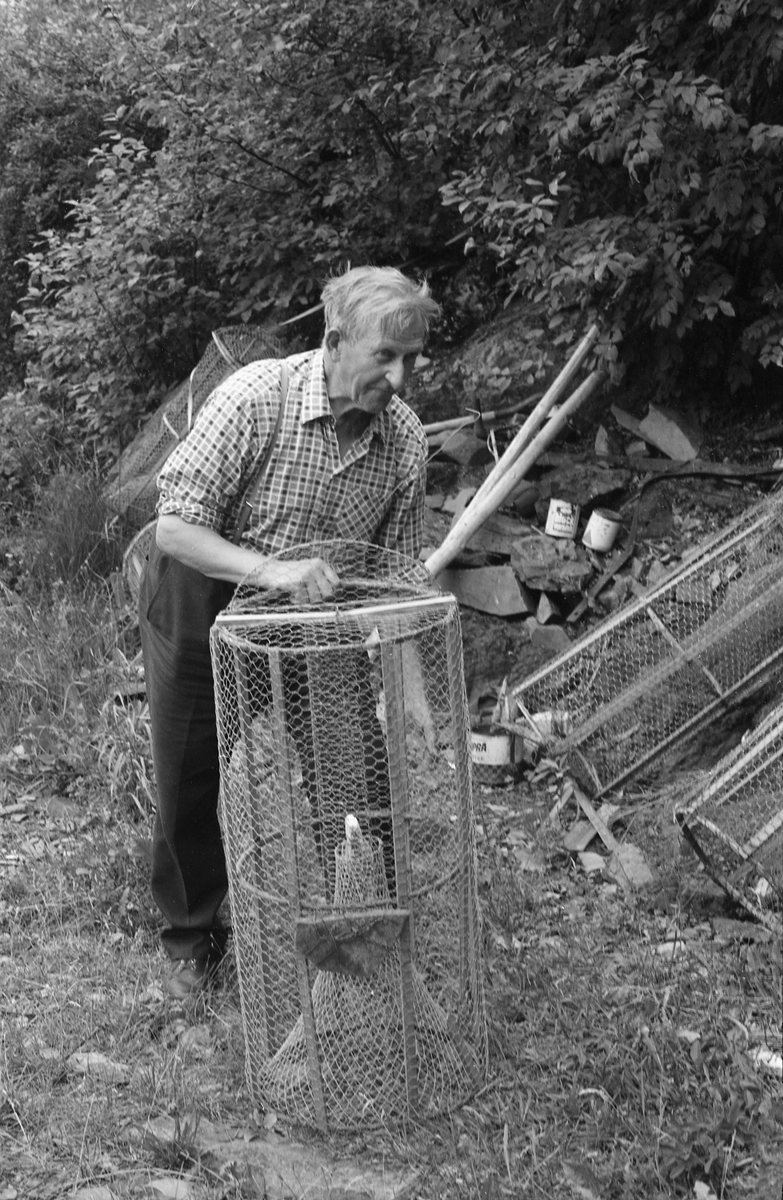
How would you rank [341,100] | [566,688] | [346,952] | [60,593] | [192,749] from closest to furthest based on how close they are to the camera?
[346,952], [192,749], [566,688], [60,593], [341,100]

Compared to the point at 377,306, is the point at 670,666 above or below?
below

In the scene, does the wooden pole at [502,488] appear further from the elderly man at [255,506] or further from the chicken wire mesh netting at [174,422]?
the elderly man at [255,506]

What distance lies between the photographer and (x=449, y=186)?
18.8 feet

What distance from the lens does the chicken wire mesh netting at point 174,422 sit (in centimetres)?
672

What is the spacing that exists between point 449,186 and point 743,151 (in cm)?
131

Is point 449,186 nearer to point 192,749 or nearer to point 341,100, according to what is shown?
point 341,100

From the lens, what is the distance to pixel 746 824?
375cm

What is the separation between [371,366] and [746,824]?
1.85 metres

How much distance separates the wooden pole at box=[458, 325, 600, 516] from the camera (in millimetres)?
5762

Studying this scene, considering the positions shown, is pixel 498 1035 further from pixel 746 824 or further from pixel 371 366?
pixel 371 366

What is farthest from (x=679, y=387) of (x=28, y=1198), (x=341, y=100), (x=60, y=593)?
(x=28, y=1198)

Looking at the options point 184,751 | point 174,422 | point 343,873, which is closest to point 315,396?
point 184,751

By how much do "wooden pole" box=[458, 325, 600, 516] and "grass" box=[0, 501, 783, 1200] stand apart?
174 centimetres

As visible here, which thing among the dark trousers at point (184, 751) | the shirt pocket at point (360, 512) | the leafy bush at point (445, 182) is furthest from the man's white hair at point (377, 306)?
the leafy bush at point (445, 182)
